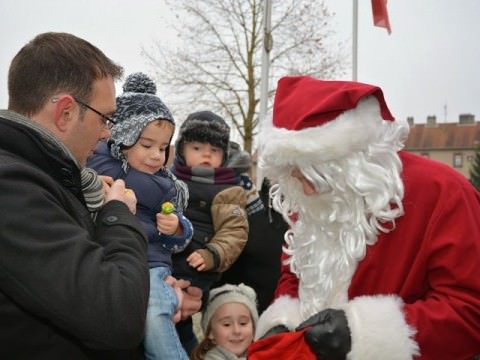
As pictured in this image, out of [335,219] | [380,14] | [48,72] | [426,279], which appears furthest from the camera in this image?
[380,14]

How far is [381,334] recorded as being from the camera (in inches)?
72.5

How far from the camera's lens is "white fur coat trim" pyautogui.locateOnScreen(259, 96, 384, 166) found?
6.51 ft

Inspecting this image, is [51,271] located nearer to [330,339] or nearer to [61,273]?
[61,273]

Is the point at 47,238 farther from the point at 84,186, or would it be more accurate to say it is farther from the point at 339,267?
the point at 339,267

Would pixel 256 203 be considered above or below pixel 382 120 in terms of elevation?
below

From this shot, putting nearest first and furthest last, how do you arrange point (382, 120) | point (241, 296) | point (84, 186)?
point (84, 186) < point (382, 120) < point (241, 296)

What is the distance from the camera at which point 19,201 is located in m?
1.34

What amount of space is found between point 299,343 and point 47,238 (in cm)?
100

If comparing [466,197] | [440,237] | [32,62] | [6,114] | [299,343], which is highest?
[32,62]

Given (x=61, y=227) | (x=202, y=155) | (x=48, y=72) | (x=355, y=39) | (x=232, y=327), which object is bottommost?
(x=232, y=327)

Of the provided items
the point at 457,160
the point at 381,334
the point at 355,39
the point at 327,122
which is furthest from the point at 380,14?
the point at 457,160

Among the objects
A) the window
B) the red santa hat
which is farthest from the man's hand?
the window

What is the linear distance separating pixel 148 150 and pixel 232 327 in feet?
4.32

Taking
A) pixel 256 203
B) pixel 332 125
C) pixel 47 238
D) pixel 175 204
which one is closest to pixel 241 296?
pixel 256 203
